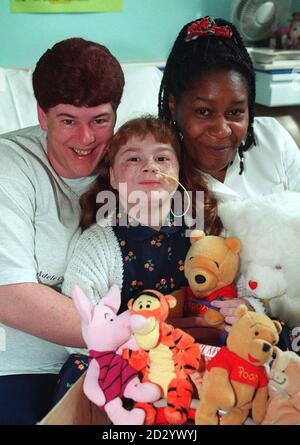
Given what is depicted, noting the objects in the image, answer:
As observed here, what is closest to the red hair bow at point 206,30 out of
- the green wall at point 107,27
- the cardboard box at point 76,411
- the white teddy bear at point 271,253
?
the green wall at point 107,27

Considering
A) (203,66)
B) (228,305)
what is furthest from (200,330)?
(203,66)

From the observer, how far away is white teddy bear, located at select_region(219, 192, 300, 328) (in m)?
0.68

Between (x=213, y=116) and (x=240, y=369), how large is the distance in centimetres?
39

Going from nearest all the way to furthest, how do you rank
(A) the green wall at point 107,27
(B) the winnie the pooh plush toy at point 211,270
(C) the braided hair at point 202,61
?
1. (B) the winnie the pooh plush toy at point 211,270
2. (C) the braided hair at point 202,61
3. (A) the green wall at point 107,27

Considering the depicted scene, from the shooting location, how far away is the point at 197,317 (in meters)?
0.71

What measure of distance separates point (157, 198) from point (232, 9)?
58 centimetres

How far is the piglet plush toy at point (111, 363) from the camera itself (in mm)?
578

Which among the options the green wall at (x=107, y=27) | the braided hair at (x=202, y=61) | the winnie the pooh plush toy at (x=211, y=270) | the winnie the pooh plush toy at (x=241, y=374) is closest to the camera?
the winnie the pooh plush toy at (x=241, y=374)

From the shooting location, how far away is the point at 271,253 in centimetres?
68

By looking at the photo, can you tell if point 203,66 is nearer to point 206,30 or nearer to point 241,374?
point 206,30

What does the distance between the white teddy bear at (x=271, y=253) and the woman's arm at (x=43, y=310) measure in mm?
250

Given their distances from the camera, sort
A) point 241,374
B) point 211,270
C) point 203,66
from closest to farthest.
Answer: point 241,374 < point 211,270 < point 203,66

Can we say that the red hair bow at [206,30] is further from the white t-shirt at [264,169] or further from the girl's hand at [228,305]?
the girl's hand at [228,305]

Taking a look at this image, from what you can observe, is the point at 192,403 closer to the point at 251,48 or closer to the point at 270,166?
the point at 270,166
